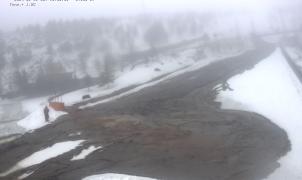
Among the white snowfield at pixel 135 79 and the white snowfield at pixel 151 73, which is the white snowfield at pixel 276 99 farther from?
the white snowfield at pixel 135 79

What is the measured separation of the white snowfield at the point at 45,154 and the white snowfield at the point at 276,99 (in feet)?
44.8

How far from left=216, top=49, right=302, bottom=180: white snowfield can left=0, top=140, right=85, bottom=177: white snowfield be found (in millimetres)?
13670

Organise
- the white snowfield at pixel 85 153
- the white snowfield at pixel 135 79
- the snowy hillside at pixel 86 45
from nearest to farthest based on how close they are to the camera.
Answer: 1. the white snowfield at pixel 85 153
2. the white snowfield at pixel 135 79
3. the snowy hillside at pixel 86 45

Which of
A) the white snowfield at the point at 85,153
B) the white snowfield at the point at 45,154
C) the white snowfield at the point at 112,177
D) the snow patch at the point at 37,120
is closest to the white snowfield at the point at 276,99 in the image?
the white snowfield at the point at 112,177

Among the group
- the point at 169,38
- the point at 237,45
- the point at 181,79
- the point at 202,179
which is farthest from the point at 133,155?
the point at 169,38

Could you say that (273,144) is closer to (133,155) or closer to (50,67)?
(133,155)

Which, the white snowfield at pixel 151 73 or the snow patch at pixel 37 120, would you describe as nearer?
the snow patch at pixel 37 120

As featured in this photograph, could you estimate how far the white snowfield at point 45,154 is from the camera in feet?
79.5

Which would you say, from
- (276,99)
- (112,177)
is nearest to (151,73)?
(276,99)

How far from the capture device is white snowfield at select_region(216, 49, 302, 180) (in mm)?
21672

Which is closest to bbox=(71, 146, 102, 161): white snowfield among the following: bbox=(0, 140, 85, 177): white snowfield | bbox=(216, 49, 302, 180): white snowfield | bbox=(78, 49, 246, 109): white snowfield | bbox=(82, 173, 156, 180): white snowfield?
bbox=(0, 140, 85, 177): white snowfield

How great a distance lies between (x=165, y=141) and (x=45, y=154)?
8.29 metres

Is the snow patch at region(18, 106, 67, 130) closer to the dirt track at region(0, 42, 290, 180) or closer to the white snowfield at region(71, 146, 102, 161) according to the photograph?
the dirt track at region(0, 42, 290, 180)

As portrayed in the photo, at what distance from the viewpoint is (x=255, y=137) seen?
25.7m
